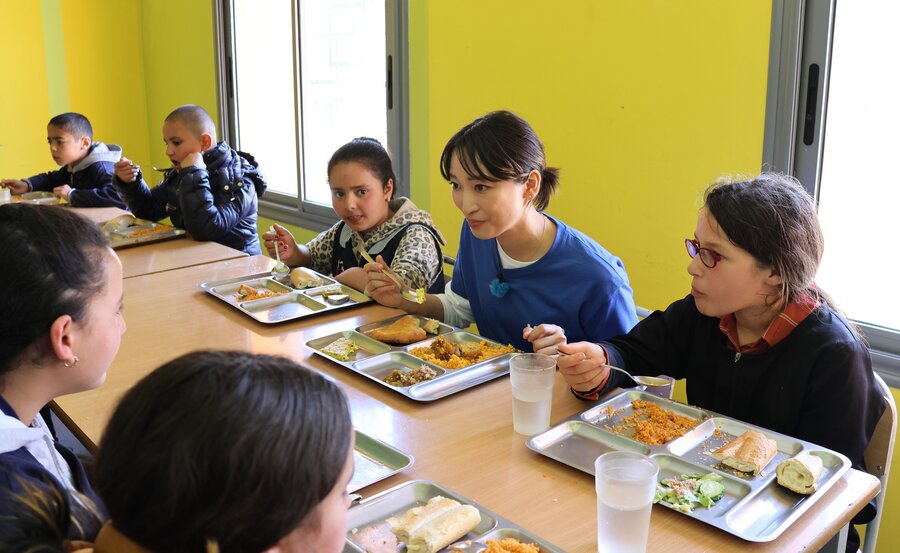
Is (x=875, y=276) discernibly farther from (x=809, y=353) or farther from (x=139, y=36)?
(x=139, y=36)

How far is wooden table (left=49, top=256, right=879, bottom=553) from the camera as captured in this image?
47.4 inches

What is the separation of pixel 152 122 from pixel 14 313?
6.25 metres

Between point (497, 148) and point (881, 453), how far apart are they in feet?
3.75

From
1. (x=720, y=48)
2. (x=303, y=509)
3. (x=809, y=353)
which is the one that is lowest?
(x=809, y=353)

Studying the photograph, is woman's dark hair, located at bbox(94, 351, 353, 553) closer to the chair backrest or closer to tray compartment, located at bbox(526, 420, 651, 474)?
tray compartment, located at bbox(526, 420, 651, 474)

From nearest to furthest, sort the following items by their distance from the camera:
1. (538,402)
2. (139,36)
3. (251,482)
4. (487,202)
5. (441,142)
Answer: (251,482) < (538,402) < (487,202) < (441,142) < (139,36)

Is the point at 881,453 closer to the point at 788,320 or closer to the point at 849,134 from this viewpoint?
the point at 788,320

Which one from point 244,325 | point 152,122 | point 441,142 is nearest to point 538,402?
point 244,325

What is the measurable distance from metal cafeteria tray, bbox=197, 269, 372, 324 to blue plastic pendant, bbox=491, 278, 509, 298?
44 cm

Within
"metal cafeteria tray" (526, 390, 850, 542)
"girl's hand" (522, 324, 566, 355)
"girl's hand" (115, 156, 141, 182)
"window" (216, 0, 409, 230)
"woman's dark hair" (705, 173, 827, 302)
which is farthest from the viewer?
"window" (216, 0, 409, 230)

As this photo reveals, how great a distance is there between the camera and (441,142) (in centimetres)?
393

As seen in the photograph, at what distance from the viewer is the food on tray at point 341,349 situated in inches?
77.5

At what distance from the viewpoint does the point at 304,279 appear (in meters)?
2.61

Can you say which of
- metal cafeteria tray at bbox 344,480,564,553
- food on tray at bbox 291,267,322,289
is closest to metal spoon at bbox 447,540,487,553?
metal cafeteria tray at bbox 344,480,564,553
